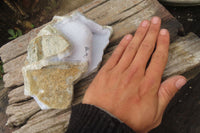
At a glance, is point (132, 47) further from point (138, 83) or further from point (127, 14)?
point (127, 14)

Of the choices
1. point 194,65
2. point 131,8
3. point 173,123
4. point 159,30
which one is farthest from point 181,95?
point 131,8

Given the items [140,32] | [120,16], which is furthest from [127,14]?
[140,32]

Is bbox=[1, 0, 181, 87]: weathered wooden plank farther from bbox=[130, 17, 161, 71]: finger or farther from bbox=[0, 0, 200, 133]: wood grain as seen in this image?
bbox=[130, 17, 161, 71]: finger

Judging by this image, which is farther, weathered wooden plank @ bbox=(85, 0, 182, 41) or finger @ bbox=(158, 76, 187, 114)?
weathered wooden plank @ bbox=(85, 0, 182, 41)

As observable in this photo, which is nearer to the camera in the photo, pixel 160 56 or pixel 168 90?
pixel 168 90

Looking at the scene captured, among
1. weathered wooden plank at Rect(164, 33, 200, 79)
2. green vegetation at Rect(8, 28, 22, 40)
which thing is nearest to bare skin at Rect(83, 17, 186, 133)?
weathered wooden plank at Rect(164, 33, 200, 79)

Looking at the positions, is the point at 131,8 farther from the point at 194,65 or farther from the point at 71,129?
the point at 71,129
